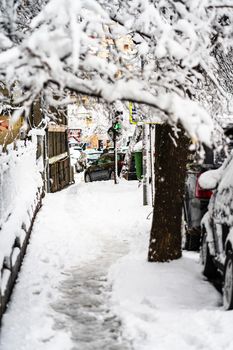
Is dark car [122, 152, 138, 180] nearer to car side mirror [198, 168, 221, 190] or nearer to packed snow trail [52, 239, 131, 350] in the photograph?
packed snow trail [52, 239, 131, 350]

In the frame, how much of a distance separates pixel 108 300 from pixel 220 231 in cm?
169

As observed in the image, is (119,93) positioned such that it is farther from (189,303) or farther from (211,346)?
(189,303)

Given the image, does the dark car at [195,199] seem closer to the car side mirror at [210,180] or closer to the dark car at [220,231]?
the dark car at [220,231]

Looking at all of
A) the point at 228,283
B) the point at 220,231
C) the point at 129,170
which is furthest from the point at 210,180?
the point at 129,170

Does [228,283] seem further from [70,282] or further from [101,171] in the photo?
[101,171]

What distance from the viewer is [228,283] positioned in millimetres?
6281

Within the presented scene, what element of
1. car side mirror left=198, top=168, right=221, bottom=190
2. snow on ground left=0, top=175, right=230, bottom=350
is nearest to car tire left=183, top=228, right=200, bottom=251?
snow on ground left=0, top=175, right=230, bottom=350

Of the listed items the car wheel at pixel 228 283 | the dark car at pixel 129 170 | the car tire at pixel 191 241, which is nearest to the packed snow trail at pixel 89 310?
the car wheel at pixel 228 283

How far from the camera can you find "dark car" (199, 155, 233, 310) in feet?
20.7

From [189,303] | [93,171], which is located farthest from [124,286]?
[93,171]

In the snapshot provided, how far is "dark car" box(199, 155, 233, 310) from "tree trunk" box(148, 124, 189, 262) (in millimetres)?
483

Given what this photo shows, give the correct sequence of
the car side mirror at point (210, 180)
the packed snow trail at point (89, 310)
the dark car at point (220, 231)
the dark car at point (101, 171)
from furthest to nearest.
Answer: the dark car at point (101, 171) → the car side mirror at point (210, 180) → the dark car at point (220, 231) → the packed snow trail at point (89, 310)

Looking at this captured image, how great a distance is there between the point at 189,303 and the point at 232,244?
Result: 3.62 ft

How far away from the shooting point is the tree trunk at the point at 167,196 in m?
8.33
